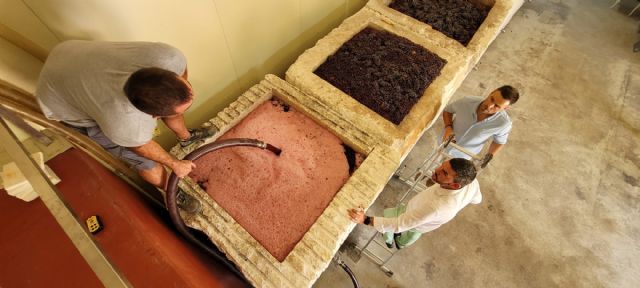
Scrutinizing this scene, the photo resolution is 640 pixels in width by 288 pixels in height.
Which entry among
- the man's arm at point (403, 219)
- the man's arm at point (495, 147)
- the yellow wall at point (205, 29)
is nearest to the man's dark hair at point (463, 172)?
the man's arm at point (403, 219)

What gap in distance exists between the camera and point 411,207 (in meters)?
2.41

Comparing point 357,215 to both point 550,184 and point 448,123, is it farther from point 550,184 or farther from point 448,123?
point 550,184

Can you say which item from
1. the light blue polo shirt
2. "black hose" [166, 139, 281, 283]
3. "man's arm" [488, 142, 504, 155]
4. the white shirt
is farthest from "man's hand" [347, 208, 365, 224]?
"man's arm" [488, 142, 504, 155]

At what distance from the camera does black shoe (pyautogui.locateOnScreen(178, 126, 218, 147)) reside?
8.15 feet

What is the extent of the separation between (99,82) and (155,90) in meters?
0.42

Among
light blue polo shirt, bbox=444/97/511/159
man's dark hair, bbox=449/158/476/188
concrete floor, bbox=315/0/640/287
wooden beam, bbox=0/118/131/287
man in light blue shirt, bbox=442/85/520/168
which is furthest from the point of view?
concrete floor, bbox=315/0/640/287

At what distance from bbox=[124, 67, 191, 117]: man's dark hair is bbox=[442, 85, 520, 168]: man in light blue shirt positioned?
2.28 metres

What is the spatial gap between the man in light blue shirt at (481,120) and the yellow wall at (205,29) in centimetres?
191

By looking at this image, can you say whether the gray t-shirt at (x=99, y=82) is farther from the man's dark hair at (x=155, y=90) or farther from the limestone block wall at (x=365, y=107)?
the limestone block wall at (x=365, y=107)

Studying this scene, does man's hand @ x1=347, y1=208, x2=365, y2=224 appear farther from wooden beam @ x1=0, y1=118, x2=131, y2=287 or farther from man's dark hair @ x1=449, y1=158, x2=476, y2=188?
wooden beam @ x1=0, y1=118, x2=131, y2=287

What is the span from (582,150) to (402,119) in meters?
2.95

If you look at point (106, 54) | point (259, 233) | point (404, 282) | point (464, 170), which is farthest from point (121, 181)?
point (404, 282)

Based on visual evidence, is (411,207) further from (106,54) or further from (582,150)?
(582,150)

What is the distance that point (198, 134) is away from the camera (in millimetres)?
2521
